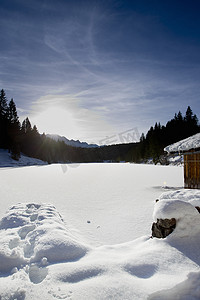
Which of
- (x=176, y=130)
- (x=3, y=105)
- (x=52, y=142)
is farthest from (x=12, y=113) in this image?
(x=176, y=130)

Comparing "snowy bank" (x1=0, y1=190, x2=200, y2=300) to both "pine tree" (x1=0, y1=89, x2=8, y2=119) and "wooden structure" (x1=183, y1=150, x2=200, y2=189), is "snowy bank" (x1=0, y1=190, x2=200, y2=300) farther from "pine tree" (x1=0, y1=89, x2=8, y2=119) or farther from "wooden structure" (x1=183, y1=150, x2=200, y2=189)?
"pine tree" (x1=0, y1=89, x2=8, y2=119)

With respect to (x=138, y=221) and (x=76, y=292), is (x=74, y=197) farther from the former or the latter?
(x=76, y=292)

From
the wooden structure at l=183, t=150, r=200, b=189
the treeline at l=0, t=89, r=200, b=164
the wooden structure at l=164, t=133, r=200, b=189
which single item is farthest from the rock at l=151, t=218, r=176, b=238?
the treeline at l=0, t=89, r=200, b=164

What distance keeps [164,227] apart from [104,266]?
1386 millimetres

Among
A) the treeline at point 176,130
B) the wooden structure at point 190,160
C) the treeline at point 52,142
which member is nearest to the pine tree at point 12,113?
the treeline at point 52,142

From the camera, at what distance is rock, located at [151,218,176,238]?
10.9 feet

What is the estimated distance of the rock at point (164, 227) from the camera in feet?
10.9

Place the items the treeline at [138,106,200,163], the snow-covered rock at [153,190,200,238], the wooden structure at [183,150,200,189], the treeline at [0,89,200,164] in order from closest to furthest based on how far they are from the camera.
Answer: the snow-covered rock at [153,190,200,238]
the wooden structure at [183,150,200,189]
the treeline at [0,89,200,164]
the treeline at [138,106,200,163]

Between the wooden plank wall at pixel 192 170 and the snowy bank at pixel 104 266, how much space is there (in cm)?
632

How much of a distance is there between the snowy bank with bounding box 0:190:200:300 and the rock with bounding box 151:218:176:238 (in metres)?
0.09

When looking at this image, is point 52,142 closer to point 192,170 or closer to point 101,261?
point 192,170

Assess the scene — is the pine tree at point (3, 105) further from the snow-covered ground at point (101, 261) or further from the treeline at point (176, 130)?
the snow-covered ground at point (101, 261)

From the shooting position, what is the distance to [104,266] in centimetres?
268

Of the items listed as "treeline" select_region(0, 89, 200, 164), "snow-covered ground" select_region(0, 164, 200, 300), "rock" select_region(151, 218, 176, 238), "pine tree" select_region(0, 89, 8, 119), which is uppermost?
"pine tree" select_region(0, 89, 8, 119)
